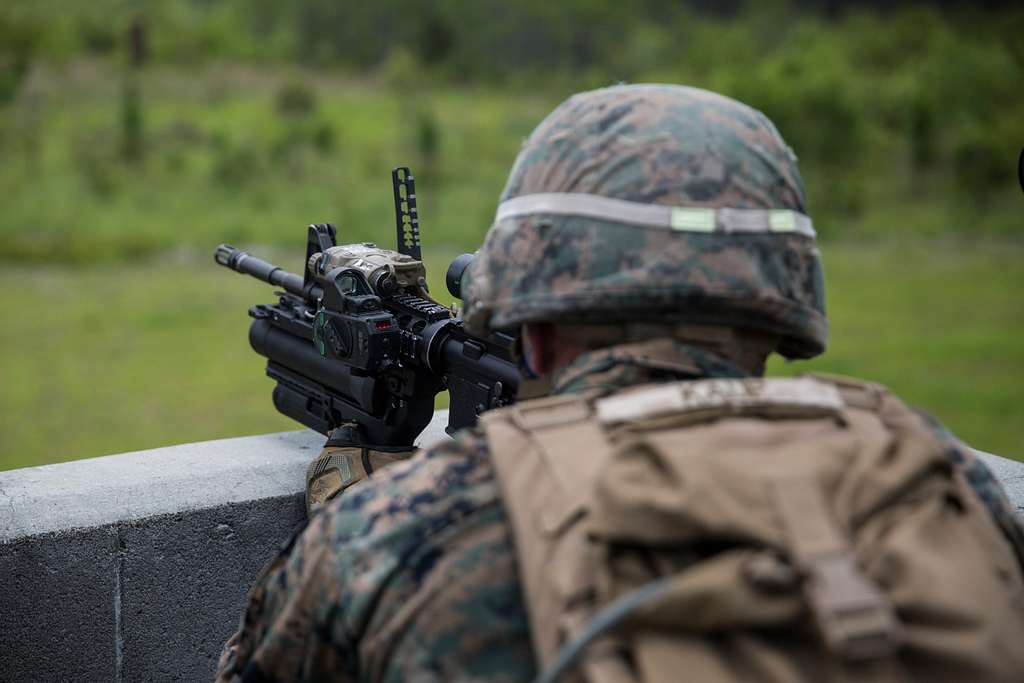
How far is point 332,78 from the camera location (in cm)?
2734

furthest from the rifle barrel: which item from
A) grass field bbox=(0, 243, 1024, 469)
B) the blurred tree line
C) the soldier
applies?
the blurred tree line

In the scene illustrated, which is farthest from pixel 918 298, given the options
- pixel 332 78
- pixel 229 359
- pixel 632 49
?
pixel 332 78

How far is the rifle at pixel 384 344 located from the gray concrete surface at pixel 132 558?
29 cm

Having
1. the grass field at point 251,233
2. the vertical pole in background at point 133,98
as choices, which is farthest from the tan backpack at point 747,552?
the vertical pole in background at point 133,98

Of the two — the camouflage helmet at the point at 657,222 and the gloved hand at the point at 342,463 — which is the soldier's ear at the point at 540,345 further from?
the gloved hand at the point at 342,463

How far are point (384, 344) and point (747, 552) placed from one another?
1822mm

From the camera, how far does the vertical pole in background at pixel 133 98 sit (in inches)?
843

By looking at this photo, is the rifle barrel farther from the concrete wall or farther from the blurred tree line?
the blurred tree line

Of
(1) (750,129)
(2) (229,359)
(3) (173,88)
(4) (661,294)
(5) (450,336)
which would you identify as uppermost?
(1) (750,129)

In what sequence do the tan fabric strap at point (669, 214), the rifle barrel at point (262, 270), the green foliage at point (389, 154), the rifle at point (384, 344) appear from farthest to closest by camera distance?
the green foliage at point (389, 154)
the rifle barrel at point (262, 270)
the rifle at point (384, 344)
the tan fabric strap at point (669, 214)

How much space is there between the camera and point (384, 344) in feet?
10.0

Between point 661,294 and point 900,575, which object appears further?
point 661,294

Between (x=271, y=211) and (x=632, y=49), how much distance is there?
1073cm

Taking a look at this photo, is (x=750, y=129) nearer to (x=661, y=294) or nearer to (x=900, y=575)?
(x=661, y=294)
